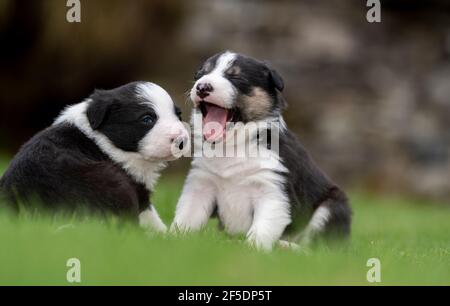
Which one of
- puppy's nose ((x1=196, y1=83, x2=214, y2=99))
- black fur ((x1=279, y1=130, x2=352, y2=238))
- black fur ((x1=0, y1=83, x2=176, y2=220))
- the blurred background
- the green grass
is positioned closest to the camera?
the green grass

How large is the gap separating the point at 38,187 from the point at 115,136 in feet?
2.50

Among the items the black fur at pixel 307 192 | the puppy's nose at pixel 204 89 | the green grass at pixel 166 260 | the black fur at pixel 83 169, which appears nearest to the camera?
the green grass at pixel 166 260

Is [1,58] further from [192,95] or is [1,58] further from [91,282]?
[91,282]

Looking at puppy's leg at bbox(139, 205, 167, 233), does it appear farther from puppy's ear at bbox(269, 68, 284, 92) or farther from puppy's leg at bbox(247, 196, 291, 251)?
puppy's ear at bbox(269, 68, 284, 92)

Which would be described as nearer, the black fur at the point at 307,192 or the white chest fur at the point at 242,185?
the white chest fur at the point at 242,185

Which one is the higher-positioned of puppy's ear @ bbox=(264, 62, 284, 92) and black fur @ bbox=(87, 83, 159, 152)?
puppy's ear @ bbox=(264, 62, 284, 92)

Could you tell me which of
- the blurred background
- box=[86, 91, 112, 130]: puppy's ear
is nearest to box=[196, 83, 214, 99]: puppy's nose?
box=[86, 91, 112, 130]: puppy's ear

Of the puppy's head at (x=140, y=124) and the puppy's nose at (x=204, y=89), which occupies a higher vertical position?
the puppy's nose at (x=204, y=89)

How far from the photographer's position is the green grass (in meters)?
4.50

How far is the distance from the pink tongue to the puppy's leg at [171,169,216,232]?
37cm

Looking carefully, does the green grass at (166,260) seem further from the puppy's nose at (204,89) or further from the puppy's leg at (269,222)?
the puppy's nose at (204,89)

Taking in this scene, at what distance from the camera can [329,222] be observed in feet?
20.9

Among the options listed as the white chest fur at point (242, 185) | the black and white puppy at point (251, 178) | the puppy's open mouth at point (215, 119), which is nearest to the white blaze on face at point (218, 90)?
the black and white puppy at point (251, 178)

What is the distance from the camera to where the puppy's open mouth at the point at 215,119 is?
20.0ft
